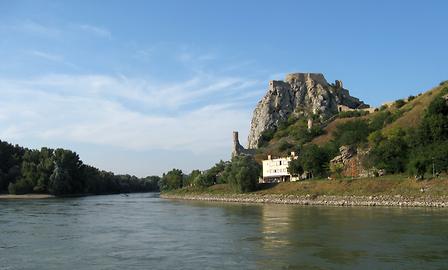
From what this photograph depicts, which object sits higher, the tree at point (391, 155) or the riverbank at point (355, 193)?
the tree at point (391, 155)

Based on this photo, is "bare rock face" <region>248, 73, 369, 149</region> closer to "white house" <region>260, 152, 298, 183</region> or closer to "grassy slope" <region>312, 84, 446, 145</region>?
"grassy slope" <region>312, 84, 446, 145</region>

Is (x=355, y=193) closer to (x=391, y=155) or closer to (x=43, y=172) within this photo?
(x=391, y=155)

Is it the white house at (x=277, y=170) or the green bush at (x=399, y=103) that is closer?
the white house at (x=277, y=170)

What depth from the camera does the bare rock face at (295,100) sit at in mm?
181375

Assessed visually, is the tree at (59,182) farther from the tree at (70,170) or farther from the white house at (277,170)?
the white house at (277,170)

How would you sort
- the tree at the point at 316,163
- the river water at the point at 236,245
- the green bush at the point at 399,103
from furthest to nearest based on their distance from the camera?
the green bush at the point at 399,103 < the tree at the point at 316,163 < the river water at the point at 236,245

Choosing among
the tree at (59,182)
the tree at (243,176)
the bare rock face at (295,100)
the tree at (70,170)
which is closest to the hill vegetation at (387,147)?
the tree at (243,176)

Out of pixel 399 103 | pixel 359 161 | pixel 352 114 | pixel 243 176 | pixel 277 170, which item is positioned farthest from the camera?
pixel 352 114

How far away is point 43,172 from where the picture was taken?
148875mm

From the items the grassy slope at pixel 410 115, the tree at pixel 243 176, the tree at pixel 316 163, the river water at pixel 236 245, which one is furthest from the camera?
the grassy slope at pixel 410 115

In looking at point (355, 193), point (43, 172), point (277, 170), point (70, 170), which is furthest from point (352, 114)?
point (43, 172)

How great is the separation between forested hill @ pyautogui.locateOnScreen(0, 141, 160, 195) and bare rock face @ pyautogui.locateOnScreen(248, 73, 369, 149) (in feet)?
201

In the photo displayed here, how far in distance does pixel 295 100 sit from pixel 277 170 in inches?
2916

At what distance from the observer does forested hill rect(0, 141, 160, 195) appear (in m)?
146
